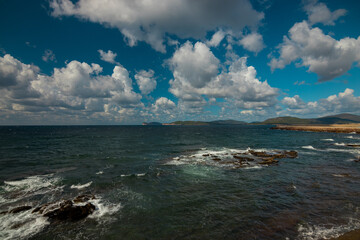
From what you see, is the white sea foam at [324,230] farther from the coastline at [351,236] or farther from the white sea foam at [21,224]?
the white sea foam at [21,224]

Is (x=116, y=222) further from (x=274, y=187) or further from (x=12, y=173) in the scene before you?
(x=12, y=173)

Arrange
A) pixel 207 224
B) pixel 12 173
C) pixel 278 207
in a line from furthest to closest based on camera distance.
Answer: pixel 12 173 < pixel 278 207 < pixel 207 224

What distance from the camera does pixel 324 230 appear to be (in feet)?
41.7

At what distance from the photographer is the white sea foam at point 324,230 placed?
12094 millimetres

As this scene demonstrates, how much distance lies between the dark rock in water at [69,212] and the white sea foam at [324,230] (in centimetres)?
1786

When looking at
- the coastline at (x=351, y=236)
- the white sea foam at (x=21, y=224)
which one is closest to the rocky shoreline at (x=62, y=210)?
the white sea foam at (x=21, y=224)

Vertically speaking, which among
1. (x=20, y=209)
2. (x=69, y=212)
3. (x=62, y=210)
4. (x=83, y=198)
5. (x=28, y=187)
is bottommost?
(x=28, y=187)

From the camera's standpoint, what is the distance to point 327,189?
67.3 ft

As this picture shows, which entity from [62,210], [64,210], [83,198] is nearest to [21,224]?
[62,210]

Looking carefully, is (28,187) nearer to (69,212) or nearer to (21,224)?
(21,224)

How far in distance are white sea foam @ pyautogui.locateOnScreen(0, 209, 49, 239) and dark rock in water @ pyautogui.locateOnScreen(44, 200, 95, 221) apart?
2.13 feet

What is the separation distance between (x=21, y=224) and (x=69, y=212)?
11.6 feet

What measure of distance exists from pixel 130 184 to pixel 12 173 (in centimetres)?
2217

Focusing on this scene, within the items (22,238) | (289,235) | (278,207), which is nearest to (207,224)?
(289,235)
